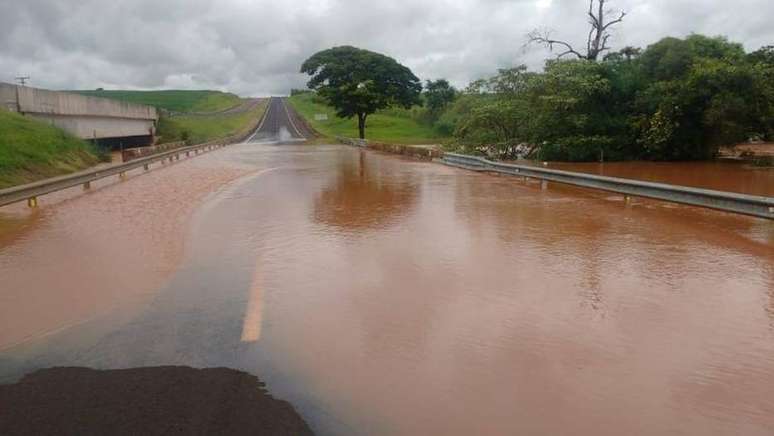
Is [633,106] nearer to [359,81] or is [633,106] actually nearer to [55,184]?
[55,184]

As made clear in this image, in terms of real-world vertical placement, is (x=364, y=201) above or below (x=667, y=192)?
below

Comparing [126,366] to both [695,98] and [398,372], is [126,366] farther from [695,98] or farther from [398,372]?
[695,98]

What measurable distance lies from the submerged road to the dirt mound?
19 centimetres

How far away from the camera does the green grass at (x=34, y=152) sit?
19.1 meters

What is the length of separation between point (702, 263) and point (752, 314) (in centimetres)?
223

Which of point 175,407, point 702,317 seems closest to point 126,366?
point 175,407

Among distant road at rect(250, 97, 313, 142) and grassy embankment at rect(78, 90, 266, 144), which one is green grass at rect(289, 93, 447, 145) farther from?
grassy embankment at rect(78, 90, 266, 144)

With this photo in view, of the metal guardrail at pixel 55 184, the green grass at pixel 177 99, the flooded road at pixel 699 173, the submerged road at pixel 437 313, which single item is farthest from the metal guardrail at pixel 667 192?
the green grass at pixel 177 99

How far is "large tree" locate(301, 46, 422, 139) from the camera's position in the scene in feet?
192

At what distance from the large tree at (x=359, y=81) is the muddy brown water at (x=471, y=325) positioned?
48.8m

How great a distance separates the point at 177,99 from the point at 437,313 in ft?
422

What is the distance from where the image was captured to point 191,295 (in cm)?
680

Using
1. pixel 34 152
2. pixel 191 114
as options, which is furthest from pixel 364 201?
pixel 191 114

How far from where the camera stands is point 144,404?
13.8 feet
